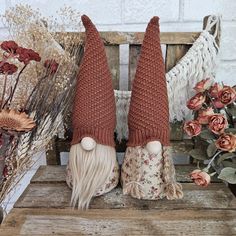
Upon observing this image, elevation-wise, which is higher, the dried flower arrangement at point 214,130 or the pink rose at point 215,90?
the pink rose at point 215,90

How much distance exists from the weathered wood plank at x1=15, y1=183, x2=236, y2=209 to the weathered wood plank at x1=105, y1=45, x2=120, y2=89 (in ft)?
0.99

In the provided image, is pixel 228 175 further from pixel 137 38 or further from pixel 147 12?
pixel 147 12

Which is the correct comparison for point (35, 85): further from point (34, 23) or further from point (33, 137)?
point (34, 23)

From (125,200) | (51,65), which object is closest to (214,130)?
(125,200)

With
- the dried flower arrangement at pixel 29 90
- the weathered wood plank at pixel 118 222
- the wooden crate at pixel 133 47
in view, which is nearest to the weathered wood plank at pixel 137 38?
the wooden crate at pixel 133 47

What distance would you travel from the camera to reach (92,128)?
0.72m

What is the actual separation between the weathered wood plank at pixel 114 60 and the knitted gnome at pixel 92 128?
16cm

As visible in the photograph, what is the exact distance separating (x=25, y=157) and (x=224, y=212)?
42cm

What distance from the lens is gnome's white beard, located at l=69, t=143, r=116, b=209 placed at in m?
0.71

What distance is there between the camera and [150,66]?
28.5 inches

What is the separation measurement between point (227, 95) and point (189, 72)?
162 millimetres

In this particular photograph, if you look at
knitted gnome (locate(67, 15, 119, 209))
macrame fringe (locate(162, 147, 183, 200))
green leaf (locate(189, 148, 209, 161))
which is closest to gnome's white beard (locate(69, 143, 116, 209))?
knitted gnome (locate(67, 15, 119, 209))

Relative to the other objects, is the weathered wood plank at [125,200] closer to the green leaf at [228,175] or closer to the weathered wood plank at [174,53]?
the green leaf at [228,175]

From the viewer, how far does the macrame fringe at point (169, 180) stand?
0.72m
